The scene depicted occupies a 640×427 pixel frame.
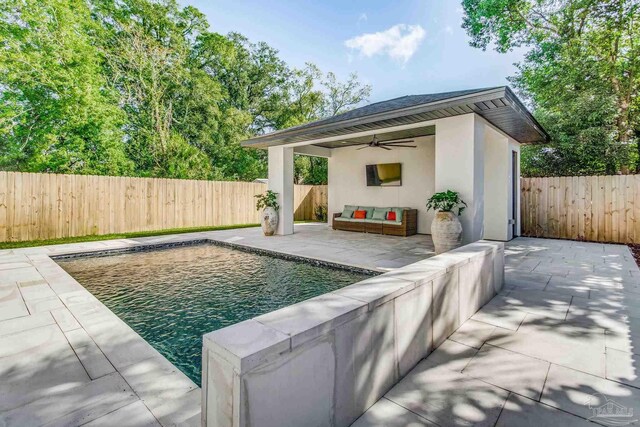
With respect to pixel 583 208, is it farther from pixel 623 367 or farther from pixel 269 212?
pixel 269 212

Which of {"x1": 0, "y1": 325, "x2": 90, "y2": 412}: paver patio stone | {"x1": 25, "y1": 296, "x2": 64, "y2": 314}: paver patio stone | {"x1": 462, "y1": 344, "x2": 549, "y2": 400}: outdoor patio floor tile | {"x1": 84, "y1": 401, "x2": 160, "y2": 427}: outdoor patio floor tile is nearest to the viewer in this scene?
{"x1": 84, "y1": 401, "x2": 160, "y2": 427}: outdoor patio floor tile

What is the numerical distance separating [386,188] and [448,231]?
4746mm

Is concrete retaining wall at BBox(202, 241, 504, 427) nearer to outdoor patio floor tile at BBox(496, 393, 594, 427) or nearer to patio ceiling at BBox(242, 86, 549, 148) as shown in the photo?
outdoor patio floor tile at BBox(496, 393, 594, 427)

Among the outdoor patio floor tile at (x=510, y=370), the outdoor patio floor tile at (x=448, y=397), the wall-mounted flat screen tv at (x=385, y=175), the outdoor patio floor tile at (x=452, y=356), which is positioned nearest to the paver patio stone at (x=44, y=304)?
the outdoor patio floor tile at (x=448, y=397)

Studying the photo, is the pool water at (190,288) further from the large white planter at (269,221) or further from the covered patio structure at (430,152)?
the covered patio structure at (430,152)

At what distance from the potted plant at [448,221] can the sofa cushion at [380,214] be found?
3494 mm

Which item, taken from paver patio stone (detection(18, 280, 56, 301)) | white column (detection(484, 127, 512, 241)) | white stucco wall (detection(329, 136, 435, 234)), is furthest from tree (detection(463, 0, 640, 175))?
paver patio stone (detection(18, 280, 56, 301))

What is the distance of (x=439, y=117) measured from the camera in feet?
18.0

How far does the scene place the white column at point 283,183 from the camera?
8.41 metres

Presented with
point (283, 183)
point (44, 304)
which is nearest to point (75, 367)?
point (44, 304)

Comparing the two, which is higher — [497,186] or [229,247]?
[497,186]

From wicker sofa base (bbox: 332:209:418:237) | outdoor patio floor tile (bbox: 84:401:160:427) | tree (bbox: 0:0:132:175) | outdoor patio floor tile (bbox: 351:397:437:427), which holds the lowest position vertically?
outdoor patio floor tile (bbox: 351:397:437:427)

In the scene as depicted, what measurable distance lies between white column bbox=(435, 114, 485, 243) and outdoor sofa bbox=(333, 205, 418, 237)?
9.40 ft

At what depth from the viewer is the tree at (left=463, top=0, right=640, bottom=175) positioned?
8.95 meters
